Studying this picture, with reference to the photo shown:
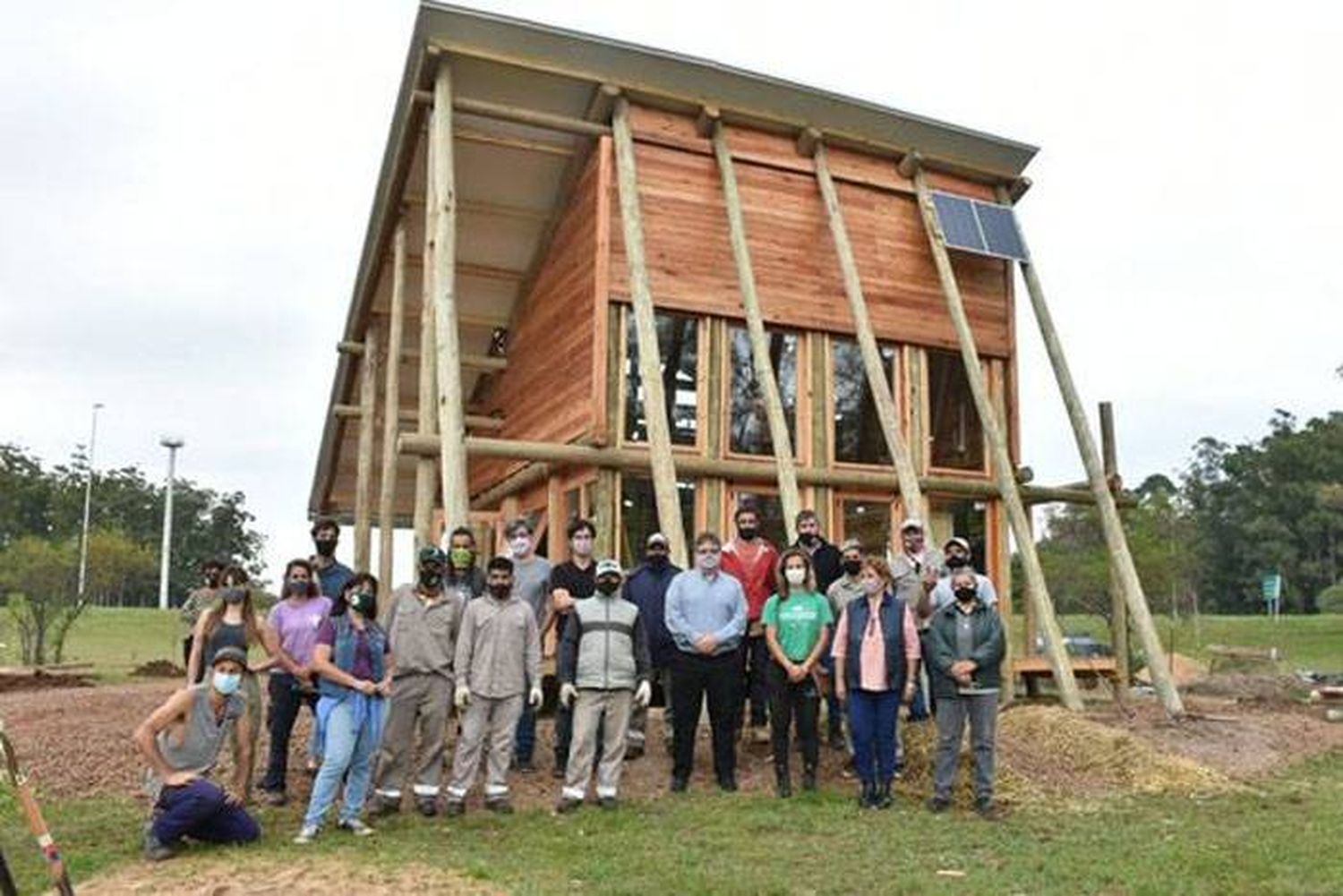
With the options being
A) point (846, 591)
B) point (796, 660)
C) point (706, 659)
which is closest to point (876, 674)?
point (796, 660)

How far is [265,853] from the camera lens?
234 inches

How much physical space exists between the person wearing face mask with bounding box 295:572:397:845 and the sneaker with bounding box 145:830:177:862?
695mm

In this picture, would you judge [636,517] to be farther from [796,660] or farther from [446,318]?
[796,660]

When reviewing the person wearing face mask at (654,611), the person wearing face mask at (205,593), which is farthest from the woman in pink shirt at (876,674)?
the person wearing face mask at (205,593)

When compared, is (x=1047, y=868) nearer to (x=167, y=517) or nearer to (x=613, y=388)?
(x=613, y=388)

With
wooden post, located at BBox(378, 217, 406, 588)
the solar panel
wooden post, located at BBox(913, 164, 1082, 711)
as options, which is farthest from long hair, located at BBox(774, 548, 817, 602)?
the solar panel

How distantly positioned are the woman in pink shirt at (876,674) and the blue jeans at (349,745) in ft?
10.2

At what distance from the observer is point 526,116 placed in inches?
453

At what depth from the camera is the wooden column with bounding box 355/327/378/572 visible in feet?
46.9

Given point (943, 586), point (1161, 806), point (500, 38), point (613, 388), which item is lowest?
point (1161, 806)

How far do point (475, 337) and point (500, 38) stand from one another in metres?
5.93

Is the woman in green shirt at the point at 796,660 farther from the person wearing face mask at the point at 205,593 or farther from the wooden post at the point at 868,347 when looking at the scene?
the person wearing face mask at the point at 205,593

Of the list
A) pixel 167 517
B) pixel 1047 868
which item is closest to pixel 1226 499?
pixel 167 517

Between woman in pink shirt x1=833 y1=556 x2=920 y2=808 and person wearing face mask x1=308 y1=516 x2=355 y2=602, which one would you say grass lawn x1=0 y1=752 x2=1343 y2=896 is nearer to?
woman in pink shirt x1=833 y1=556 x2=920 y2=808
